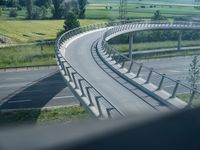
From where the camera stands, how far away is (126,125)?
12.4 ft

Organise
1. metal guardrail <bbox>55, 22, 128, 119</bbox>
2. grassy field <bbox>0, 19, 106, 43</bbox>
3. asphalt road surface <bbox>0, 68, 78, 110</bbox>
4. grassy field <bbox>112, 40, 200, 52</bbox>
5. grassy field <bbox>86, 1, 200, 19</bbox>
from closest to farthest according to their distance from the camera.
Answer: metal guardrail <bbox>55, 22, 128, 119</bbox> → asphalt road surface <bbox>0, 68, 78, 110</bbox> → grassy field <bbox>112, 40, 200, 52</bbox> → grassy field <bbox>0, 19, 106, 43</bbox> → grassy field <bbox>86, 1, 200, 19</bbox>

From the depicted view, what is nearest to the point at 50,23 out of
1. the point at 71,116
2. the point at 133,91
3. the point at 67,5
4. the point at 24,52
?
the point at 67,5

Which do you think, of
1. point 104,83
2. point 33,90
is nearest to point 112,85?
point 104,83

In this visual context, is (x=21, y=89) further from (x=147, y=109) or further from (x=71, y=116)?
(x=147, y=109)

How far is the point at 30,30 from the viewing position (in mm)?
57531

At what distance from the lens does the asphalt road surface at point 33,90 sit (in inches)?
810

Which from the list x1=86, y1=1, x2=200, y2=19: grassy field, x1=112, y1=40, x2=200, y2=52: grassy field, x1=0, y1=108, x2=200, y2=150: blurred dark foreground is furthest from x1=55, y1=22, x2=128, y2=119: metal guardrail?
x1=86, y1=1, x2=200, y2=19: grassy field

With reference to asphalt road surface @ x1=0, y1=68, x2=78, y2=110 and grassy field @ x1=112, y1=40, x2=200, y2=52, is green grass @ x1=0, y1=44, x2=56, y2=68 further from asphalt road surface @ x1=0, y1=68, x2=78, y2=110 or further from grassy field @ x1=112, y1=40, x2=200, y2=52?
grassy field @ x1=112, y1=40, x2=200, y2=52

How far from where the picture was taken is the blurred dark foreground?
2.99 meters

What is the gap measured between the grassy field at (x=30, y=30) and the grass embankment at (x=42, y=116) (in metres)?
30.4

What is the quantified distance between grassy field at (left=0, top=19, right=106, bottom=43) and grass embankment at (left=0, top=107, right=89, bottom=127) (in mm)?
30447

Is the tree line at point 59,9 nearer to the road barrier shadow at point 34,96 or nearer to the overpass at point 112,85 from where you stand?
the overpass at point 112,85

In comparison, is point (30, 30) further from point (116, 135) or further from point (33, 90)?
point (116, 135)

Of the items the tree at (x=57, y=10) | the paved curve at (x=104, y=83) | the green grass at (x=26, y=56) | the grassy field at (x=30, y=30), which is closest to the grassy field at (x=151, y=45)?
the green grass at (x=26, y=56)
